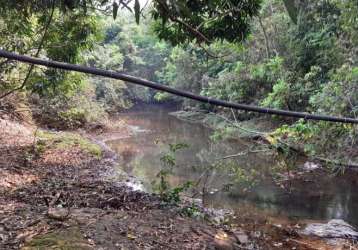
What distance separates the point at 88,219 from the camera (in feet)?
16.5

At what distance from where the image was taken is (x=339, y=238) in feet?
23.8

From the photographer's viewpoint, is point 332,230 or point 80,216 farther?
point 332,230

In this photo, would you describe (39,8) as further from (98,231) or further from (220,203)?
(220,203)

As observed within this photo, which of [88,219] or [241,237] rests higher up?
[88,219]

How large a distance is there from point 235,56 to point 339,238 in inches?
557

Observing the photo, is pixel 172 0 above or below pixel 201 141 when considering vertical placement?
above

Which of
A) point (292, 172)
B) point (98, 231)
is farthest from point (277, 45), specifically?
point (98, 231)

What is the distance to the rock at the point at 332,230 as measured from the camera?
24.2ft

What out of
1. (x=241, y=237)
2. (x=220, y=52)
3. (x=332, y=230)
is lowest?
(x=332, y=230)

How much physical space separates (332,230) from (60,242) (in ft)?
17.0

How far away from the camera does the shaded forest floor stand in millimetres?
4441

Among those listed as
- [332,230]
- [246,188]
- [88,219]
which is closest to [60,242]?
[88,219]

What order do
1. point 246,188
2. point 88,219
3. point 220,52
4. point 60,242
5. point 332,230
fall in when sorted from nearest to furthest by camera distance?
point 60,242, point 88,219, point 332,230, point 246,188, point 220,52

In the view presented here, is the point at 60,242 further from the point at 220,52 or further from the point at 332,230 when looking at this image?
the point at 220,52
